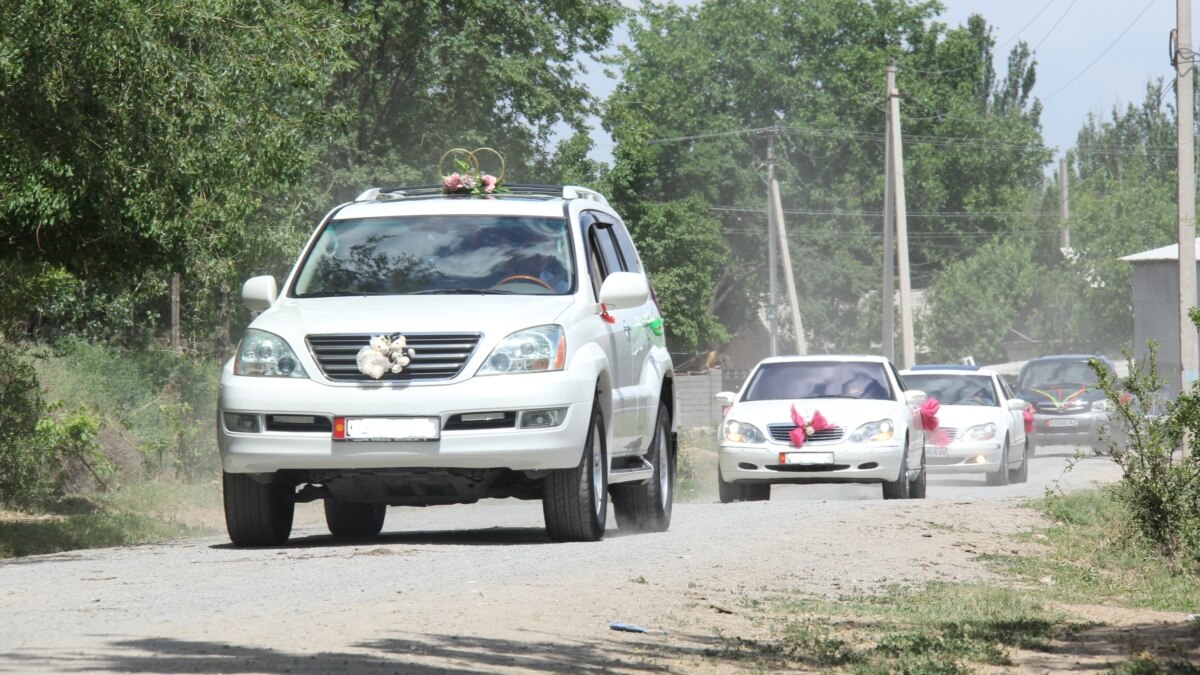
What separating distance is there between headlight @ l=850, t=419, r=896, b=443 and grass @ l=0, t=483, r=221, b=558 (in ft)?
21.9

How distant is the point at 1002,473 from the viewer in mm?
23984

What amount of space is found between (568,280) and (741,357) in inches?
3289

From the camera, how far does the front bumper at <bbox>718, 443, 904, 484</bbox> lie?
17578 millimetres

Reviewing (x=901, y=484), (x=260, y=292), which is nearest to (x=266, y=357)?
(x=260, y=292)

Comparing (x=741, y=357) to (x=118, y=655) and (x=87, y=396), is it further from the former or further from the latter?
(x=118, y=655)

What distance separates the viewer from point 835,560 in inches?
431

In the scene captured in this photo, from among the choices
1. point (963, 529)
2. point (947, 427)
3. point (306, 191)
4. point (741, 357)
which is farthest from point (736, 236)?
point (963, 529)

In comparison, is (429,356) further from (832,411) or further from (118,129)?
(832,411)

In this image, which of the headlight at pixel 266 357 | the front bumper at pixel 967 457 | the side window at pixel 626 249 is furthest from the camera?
the front bumper at pixel 967 457

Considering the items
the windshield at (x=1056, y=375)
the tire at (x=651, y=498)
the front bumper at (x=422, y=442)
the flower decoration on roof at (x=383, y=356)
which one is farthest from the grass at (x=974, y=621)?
the windshield at (x=1056, y=375)

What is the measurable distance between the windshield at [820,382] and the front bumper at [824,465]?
30.8 inches

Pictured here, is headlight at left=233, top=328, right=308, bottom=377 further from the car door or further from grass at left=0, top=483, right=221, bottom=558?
grass at left=0, top=483, right=221, bottom=558

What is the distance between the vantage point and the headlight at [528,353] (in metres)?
10.2

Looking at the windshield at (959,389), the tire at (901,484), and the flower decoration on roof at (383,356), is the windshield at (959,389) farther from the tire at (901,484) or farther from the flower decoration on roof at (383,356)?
the flower decoration on roof at (383,356)
